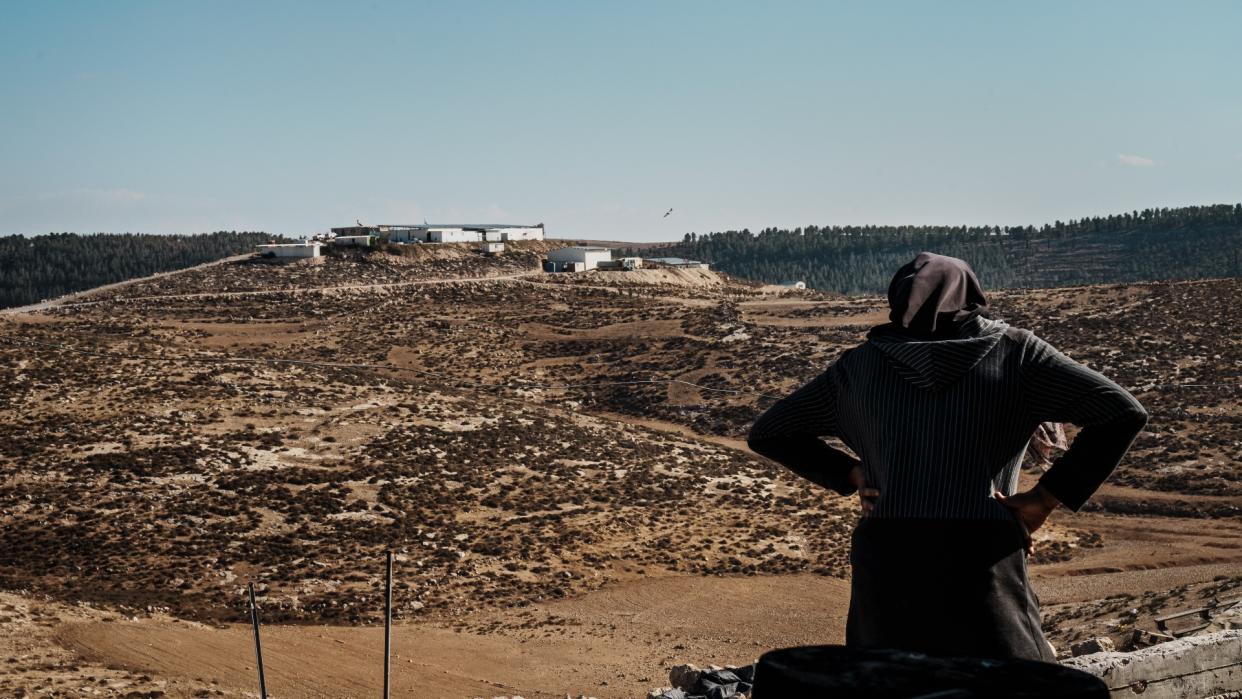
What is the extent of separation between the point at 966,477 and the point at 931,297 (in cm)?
57

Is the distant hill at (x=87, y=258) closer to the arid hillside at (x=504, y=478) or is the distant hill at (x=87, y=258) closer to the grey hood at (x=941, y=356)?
the arid hillside at (x=504, y=478)

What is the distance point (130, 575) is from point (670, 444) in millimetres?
18979

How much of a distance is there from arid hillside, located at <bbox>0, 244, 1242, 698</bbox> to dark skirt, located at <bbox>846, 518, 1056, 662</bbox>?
14.7 meters

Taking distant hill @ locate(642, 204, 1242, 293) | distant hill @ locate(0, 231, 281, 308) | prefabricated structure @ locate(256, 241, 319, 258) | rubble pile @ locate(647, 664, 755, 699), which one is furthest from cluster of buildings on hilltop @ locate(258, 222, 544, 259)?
rubble pile @ locate(647, 664, 755, 699)

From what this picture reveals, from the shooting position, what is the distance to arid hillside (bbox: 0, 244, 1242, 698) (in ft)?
74.6

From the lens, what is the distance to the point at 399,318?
196ft

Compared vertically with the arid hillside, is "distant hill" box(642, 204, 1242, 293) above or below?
above

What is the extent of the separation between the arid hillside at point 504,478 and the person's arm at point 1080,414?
14849 mm

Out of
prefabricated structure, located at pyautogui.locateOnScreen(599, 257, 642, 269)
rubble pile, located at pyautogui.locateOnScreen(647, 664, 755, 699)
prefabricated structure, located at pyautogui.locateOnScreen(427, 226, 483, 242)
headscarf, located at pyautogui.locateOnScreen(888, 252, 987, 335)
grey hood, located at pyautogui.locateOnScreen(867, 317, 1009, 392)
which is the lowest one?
rubble pile, located at pyautogui.locateOnScreen(647, 664, 755, 699)

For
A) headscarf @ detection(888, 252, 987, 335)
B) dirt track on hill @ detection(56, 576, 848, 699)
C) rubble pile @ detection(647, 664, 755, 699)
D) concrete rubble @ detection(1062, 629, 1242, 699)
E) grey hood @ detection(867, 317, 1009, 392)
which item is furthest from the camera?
dirt track on hill @ detection(56, 576, 848, 699)

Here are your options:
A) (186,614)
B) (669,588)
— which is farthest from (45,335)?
(669,588)

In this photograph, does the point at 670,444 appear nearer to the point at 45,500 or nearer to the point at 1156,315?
the point at 45,500

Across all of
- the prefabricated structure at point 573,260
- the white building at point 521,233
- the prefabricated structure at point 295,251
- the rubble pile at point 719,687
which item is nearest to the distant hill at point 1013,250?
the white building at point 521,233

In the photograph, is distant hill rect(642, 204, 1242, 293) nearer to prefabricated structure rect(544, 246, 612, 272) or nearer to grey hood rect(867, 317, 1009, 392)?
prefabricated structure rect(544, 246, 612, 272)
